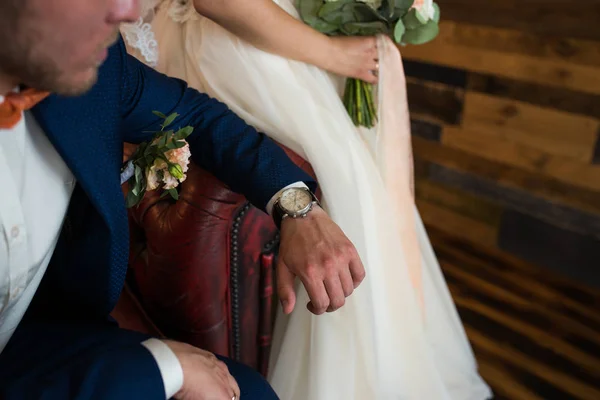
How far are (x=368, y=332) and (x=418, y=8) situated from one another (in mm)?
637

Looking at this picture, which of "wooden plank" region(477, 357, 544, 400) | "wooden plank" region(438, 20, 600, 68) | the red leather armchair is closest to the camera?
the red leather armchair

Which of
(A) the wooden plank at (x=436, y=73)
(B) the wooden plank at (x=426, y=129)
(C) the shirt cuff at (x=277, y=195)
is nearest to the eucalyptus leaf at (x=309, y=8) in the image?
(C) the shirt cuff at (x=277, y=195)

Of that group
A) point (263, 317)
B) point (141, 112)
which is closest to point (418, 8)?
point (141, 112)

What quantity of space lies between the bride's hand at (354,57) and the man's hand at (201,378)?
62 cm

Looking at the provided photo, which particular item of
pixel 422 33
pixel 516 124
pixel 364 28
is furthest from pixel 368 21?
pixel 516 124

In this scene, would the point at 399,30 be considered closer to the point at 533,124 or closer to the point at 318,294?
the point at 318,294

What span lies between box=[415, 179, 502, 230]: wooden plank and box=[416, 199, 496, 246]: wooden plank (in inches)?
0.6

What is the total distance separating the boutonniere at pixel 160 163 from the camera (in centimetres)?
78

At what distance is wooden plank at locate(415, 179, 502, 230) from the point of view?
2.11 metres

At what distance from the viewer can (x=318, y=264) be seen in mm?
745

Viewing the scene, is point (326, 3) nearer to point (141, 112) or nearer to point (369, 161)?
point (369, 161)

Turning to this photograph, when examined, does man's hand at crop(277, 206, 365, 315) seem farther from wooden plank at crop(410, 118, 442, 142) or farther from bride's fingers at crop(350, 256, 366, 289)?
wooden plank at crop(410, 118, 442, 142)

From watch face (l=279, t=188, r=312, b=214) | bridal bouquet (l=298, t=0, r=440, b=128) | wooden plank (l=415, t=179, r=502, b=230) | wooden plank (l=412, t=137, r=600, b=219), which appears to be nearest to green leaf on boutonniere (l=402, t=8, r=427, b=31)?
bridal bouquet (l=298, t=0, r=440, b=128)

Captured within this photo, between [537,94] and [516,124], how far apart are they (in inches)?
5.2
